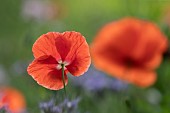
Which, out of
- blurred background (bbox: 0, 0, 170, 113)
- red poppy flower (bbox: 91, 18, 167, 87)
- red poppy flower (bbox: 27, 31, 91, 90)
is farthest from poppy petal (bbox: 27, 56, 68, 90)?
red poppy flower (bbox: 91, 18, 167, 87)

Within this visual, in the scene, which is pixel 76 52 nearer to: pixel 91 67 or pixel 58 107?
pixel 58 107

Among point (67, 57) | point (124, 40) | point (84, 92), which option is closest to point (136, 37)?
point (124, 40)

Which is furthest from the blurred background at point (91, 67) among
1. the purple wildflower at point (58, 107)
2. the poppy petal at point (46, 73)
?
the poppy petal at point (46, 73)

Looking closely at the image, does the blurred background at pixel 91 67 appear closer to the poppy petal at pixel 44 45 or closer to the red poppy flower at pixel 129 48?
the red poppy flower at pixel 129 48

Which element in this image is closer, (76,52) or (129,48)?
(76,52)

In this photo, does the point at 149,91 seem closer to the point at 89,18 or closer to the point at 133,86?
the point at 133,86

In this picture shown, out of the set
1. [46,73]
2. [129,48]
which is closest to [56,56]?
[46,73]
